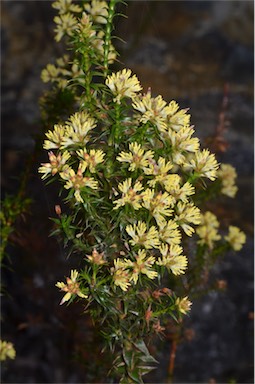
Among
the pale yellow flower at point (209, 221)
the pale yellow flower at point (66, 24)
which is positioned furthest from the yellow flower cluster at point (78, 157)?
the pale yellow flower at point (209, 221)

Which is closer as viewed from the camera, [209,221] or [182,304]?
[182,304]

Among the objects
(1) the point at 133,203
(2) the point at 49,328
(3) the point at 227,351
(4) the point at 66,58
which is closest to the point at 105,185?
(1) the point at 133,203

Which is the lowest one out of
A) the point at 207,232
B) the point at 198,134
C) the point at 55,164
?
the point at 55,164

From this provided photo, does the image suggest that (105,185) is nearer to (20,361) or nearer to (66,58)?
(66,58)

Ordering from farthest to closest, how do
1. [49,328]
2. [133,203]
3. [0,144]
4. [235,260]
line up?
[0,144]
[235,260]
[49,328]
[133,203]

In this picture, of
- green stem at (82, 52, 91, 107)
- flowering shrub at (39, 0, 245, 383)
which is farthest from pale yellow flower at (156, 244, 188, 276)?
green stem at (82, 52, 91, 107)

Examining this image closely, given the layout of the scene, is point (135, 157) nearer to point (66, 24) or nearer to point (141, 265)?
point (141, 265)

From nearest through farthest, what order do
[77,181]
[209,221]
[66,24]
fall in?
1. [77,181]
2. [66,24]
3. [209,221]

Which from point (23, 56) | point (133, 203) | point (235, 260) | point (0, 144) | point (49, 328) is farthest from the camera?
point (23, 56)

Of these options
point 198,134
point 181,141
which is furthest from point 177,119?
point 198,134
